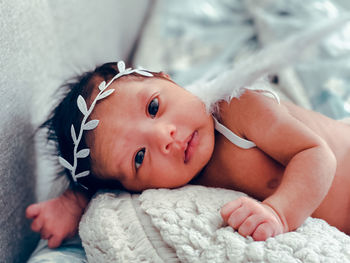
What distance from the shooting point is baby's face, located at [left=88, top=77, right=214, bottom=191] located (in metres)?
0.82

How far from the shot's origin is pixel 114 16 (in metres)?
1.68

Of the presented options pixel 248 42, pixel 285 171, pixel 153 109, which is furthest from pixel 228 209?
pixel 248 42

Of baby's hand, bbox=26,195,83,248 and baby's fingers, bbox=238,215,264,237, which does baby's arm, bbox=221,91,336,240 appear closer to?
baby's fingers, bbox=238,215,264,237

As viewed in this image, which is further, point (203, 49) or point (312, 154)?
point (203, 49)

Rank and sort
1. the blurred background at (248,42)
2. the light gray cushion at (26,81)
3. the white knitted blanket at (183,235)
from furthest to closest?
the blurred background at (248,42) < the light gray cushion at (26,81) < the white knitted blanket at (183,235)

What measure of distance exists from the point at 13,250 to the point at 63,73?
54 centimetres

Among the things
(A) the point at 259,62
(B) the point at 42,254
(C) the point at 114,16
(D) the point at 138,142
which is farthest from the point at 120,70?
(C) the point at 114,16

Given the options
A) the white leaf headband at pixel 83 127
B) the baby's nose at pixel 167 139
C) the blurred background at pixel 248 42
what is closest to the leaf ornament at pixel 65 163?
the white leaf headband at pixel 83 127

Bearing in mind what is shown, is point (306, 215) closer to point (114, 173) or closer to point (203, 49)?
point (114, 173)

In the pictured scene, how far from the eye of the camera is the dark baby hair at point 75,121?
864 millimetres

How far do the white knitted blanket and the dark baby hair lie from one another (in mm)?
83

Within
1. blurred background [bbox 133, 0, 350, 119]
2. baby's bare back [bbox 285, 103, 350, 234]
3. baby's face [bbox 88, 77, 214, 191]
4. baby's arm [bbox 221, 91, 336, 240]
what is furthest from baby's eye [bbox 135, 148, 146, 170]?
blurred background [bbox 133, 0, 350, 119]

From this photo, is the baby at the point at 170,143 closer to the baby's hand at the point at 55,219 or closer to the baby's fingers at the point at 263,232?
the baby's hand at the point at 55,219

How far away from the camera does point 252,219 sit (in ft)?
2.13
